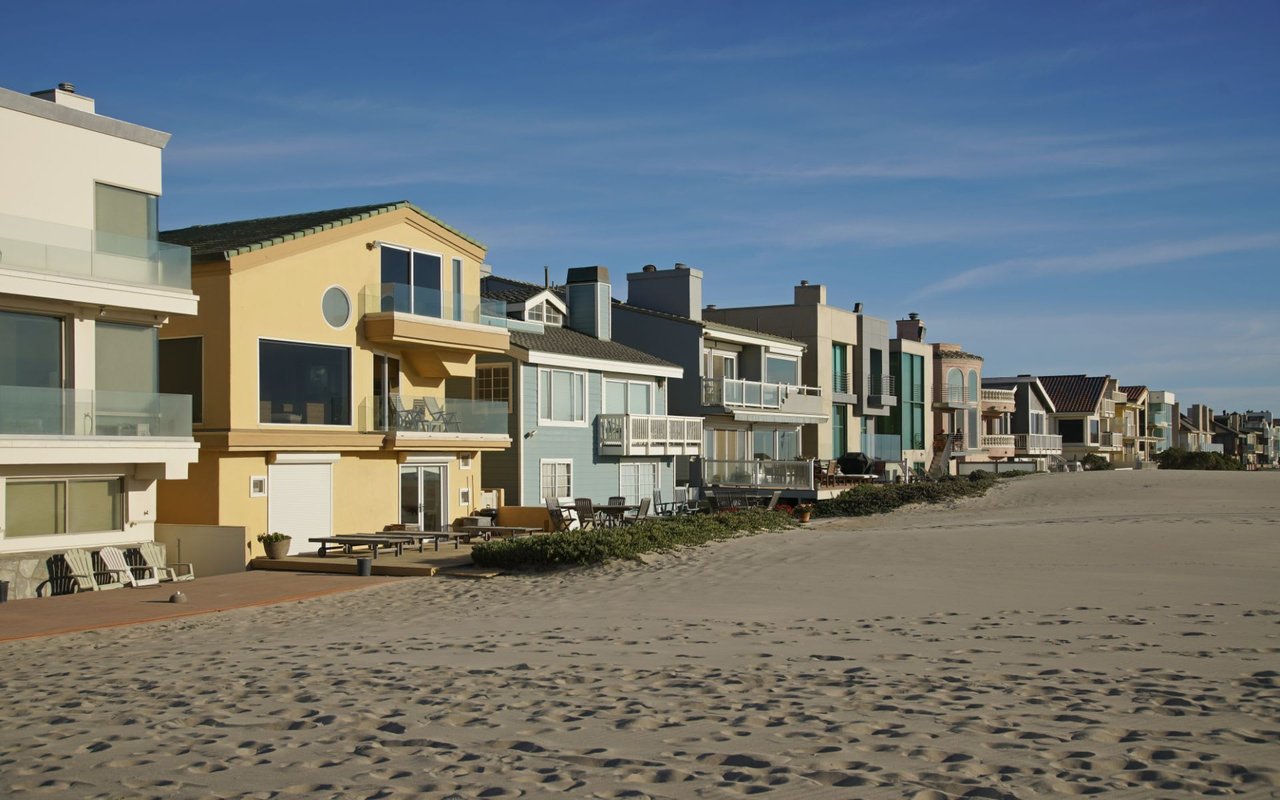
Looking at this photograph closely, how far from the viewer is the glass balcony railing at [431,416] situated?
29.0m

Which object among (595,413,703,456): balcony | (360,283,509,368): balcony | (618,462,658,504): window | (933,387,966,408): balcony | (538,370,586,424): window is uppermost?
(360,283,509,368): balcony

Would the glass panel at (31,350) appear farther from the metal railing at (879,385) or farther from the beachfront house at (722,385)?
the metal railing at (879,385)

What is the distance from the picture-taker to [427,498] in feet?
103

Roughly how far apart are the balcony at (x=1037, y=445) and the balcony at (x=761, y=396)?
2735 centimetres

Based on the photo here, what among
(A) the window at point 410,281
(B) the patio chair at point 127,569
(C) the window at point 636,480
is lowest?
(B) the patio chair at point 127,569

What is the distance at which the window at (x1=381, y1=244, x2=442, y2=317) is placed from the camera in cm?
2916

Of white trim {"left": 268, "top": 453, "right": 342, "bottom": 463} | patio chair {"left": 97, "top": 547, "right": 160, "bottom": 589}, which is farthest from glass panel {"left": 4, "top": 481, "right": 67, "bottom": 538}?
white trim {"left": 268, "top": 453, "right": 342, "bottom": 463}

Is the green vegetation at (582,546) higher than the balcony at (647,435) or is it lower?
lower

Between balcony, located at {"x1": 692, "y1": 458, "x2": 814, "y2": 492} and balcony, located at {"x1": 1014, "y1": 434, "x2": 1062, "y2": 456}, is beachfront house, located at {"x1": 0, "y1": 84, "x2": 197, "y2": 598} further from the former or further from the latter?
balcony, located at {"x1": 1014, "y1": 434, "x2": 1062, "y2": 456}

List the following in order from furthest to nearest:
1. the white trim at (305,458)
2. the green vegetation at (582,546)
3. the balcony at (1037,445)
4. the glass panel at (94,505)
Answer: the balcony at (1037,445) < the white trim at (305,458) < the green vegetation at (582,546) < the glass panel at (94,505)

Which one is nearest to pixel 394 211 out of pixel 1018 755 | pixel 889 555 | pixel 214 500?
pixel 214 500

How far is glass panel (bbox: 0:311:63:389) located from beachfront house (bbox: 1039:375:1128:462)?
7287 centimetres

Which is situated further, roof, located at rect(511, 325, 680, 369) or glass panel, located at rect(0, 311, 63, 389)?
roof, located at rect(511, 325, 680, 369)

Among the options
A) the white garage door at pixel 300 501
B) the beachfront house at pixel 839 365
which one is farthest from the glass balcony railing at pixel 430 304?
the beachfront house at pixel 839 365
